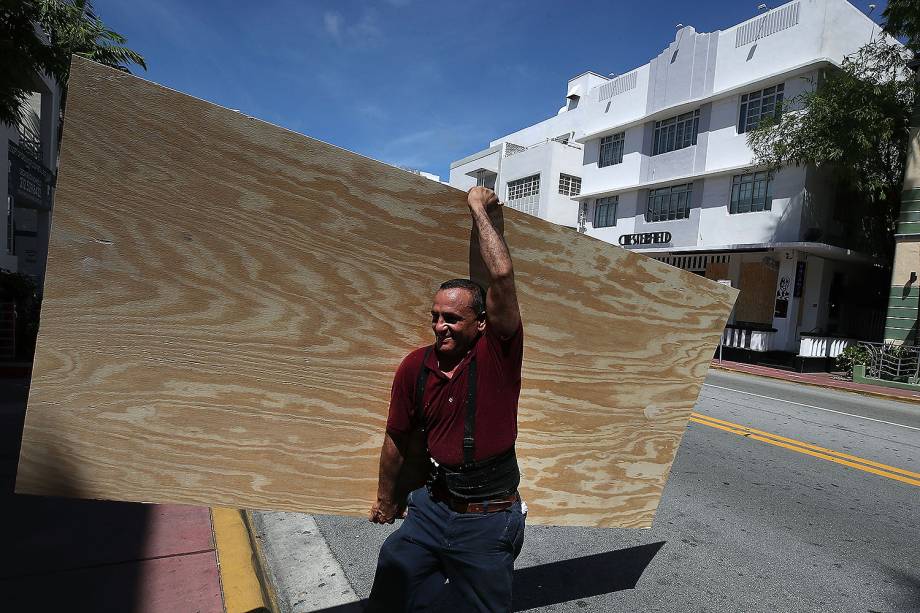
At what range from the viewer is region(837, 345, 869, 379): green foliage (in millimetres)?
14930

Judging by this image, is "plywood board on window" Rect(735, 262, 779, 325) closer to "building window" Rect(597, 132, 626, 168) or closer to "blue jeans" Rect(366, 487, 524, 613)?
"building window" Rect(597, 132, 626, 168)

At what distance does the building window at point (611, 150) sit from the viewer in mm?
24594

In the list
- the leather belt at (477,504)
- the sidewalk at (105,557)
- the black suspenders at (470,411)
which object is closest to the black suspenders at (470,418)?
the black suspenders at (470,411)

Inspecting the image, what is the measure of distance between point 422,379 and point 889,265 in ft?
75.0

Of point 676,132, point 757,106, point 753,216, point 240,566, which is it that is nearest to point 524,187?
point 676,132

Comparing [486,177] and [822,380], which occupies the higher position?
[486,177]

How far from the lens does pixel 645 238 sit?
74.5 ft

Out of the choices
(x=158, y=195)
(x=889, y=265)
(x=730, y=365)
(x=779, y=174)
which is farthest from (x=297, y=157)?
(x=889, y=265)

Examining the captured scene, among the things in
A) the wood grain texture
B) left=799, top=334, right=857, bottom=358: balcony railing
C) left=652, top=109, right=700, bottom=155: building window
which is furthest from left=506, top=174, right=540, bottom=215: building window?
the wood grain texture

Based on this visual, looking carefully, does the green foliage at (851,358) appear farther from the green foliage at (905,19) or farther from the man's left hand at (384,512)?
the man's left hand at (384,512)

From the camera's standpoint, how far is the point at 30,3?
28.0 ft

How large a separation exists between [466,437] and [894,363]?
16890 mm

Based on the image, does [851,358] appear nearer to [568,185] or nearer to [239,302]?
[239,302]

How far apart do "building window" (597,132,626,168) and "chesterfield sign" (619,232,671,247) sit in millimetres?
3758
